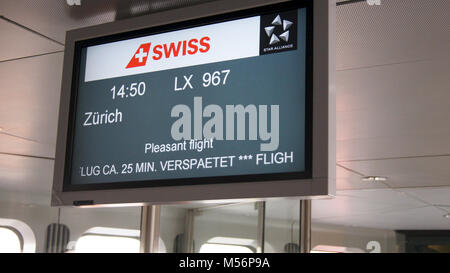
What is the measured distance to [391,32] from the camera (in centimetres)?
345

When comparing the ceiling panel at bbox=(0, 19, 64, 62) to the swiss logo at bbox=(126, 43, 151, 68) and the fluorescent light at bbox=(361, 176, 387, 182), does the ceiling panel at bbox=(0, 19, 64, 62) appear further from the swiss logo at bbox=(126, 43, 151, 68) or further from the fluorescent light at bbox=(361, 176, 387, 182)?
the fluorescent light at bbox=(361, 176, 387, 182)

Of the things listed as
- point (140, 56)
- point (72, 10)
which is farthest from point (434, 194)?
point (140, 56)

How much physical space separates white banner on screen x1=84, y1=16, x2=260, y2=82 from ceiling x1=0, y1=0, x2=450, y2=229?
0.30m

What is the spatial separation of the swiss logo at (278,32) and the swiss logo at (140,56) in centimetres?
53

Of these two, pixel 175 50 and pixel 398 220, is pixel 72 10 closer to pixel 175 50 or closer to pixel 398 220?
pixel 175 50

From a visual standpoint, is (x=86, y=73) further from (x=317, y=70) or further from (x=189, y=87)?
(x=317, y=70)

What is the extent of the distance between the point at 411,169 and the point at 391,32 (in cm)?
368

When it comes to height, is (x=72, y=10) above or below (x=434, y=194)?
below

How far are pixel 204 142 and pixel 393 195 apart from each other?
7.24 m

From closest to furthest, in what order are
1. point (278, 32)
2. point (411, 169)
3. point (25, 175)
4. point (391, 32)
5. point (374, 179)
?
point (278, 32)
point (391, 32)
point (25, 175)
point (411, 169)
point (374, 179)

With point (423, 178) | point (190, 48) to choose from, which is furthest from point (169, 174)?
point (423, 178)

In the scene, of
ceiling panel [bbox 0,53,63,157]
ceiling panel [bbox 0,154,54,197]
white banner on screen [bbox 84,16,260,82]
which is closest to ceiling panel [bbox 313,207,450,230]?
ceiling panel [bbox 0,154,54,197]

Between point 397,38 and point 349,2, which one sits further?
point 397,38
